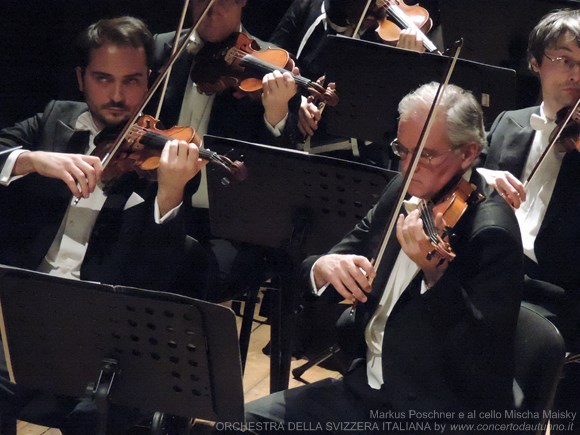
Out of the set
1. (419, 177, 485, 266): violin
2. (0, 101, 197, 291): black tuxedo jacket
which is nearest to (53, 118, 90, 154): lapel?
(0, 101, 197, 291): black tuxedo jacket

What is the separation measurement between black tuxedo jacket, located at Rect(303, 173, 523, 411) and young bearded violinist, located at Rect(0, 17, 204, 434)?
25.4 inches

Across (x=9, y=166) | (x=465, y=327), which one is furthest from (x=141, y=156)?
(x=465, y=327)

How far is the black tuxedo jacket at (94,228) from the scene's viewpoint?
2.40 metres

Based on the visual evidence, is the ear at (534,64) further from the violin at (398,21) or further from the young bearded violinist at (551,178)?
the violin at (398,21)

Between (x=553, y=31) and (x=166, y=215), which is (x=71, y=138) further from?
(x=553, y=31)

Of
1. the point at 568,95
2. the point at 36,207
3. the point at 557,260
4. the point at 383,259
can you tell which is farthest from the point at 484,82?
the point at 36,207

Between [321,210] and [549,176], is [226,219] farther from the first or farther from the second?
[549,176]

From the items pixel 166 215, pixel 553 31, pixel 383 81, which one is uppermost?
pixel 553 31

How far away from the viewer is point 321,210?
8.15 ft

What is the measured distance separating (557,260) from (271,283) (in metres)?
0.84

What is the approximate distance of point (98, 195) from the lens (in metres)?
2.54

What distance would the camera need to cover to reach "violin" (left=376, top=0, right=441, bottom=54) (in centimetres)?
320

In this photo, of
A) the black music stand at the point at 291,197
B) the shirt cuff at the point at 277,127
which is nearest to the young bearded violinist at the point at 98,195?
the black music stand at the point at 291,197

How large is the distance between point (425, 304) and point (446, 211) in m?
0.19
